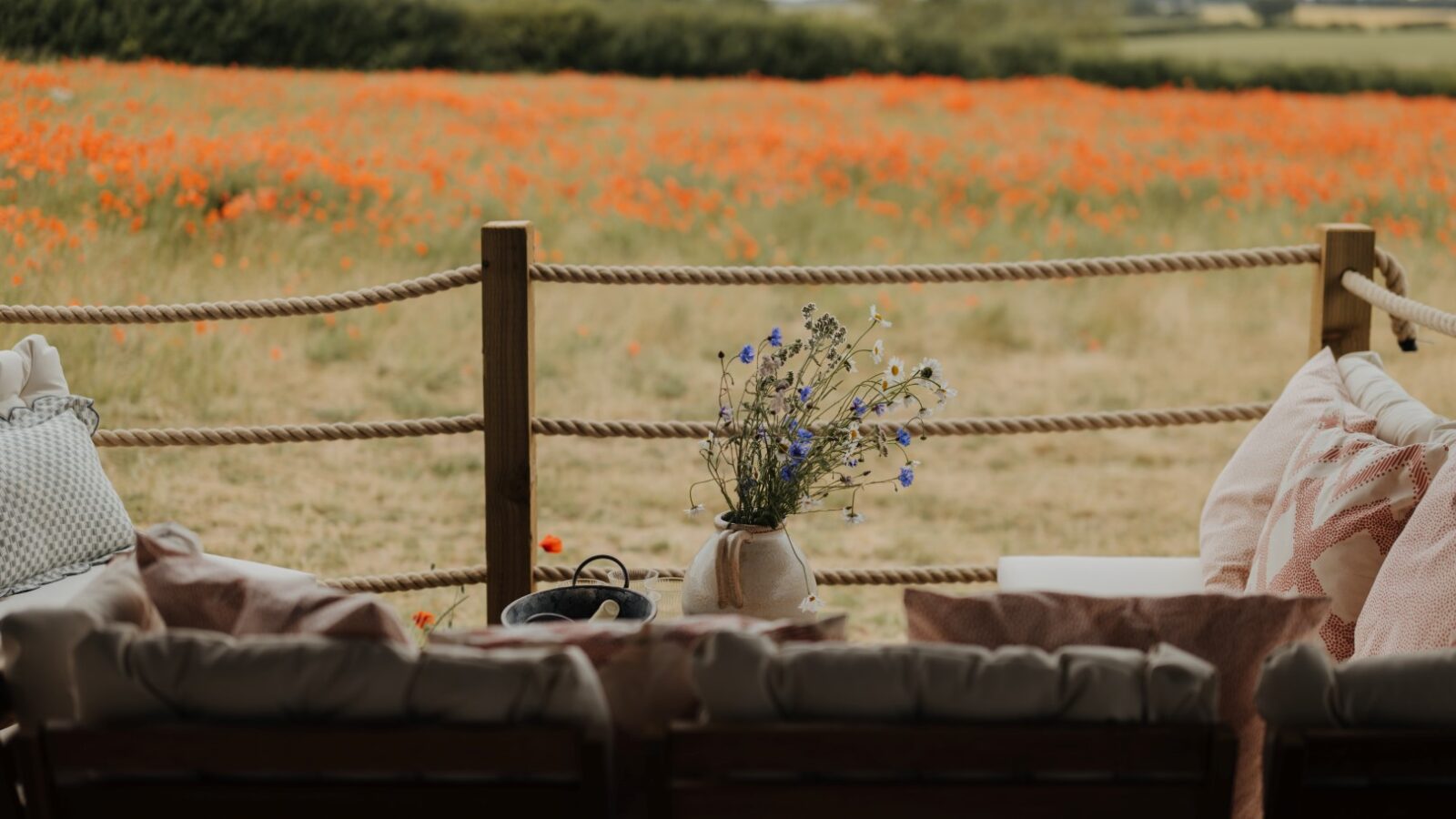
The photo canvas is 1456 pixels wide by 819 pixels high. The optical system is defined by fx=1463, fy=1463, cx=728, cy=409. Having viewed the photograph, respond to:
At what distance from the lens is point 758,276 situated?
8.17 ft

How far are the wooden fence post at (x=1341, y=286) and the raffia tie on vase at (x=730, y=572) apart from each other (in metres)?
1.34

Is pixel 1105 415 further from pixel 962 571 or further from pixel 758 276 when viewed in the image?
pixel 758 276

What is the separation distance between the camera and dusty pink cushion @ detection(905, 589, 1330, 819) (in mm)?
1285

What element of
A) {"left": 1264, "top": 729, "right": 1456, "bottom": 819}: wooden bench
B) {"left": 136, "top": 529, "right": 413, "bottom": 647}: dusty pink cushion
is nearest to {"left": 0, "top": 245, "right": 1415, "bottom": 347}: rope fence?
{"left": 136, "top": 529, "right": 413, "bottom": 647}: dusty pink cushion

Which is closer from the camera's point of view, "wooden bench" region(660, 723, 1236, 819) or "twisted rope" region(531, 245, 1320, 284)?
"wooden bench" region(660, 723, 1236, 819)

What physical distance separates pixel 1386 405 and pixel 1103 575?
17.7 inches

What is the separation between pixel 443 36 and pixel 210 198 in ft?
2.93

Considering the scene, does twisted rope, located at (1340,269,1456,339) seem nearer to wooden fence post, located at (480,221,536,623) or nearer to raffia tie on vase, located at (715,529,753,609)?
raffia tie on vase, located at (715,529,753,609)

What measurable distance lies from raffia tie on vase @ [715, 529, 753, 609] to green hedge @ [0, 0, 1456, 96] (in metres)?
2.97

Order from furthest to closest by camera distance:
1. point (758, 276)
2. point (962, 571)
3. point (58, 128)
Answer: point (58, 128)
point (962, 571)
point (758, 276)

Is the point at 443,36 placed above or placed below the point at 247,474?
above

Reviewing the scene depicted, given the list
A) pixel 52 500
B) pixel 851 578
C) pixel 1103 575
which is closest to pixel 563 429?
pixel 851 578

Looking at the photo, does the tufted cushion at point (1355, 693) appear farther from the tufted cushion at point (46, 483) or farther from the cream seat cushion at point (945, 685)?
the tufted cushion at point (46, 483)

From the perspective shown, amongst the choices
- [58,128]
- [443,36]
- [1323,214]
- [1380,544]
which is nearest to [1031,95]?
[1323,214]
